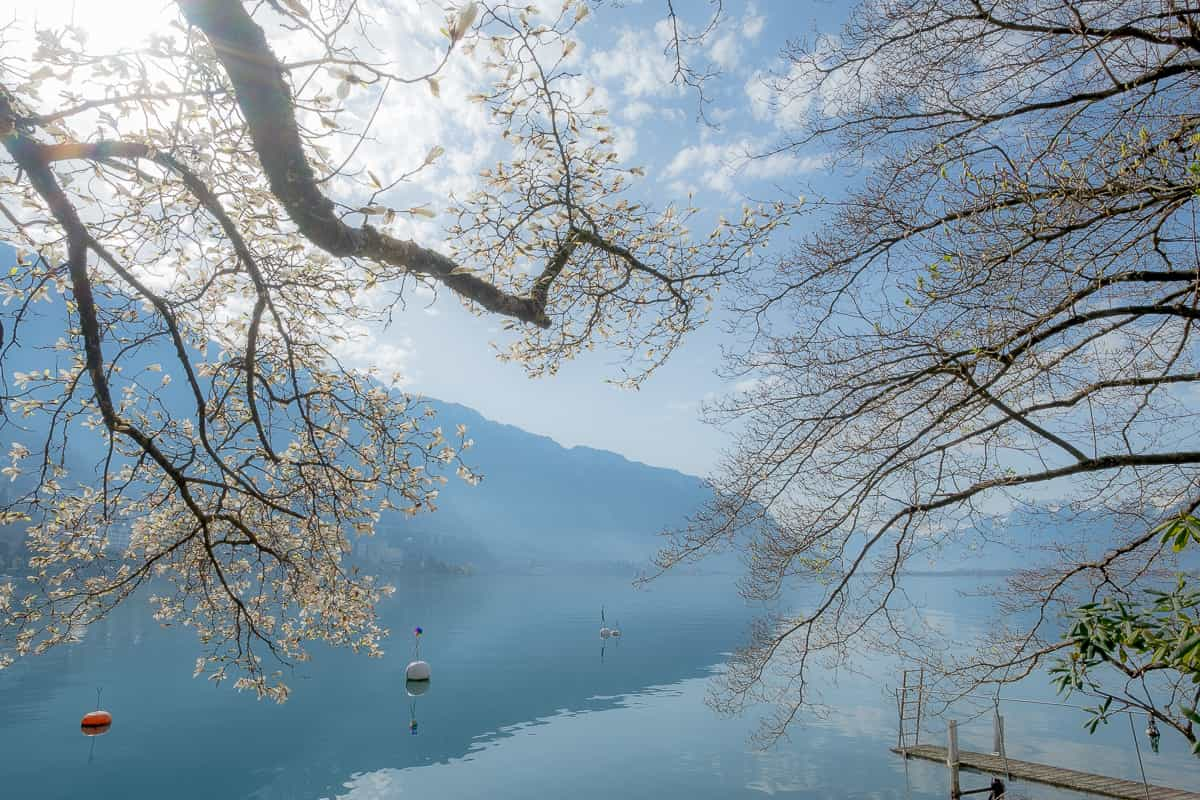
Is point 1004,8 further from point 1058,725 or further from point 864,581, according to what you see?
point 1058,725

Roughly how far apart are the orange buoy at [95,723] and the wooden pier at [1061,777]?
3385 cm

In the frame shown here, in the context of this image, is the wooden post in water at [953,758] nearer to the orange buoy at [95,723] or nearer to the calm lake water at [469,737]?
the calm lake water at [469,737]

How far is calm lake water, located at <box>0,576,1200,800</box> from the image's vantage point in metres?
24.0

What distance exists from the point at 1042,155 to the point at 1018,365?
201 centimetres

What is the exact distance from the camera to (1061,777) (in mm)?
15320

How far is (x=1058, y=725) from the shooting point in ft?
117

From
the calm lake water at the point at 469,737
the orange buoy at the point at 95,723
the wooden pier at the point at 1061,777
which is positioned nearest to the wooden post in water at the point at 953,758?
the wooden pier at the point at 1061,777

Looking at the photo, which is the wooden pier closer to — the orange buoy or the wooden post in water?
the wooden post in water

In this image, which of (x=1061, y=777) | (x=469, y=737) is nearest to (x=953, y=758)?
(x=1061, y=777)

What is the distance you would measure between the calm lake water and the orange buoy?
0.52m

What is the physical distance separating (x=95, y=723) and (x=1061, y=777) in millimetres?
37527

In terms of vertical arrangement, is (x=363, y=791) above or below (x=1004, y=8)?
below

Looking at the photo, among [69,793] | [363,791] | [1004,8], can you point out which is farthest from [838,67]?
[69,793]

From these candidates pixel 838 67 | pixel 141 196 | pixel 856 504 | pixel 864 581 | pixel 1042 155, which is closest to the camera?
pixel 141 196
